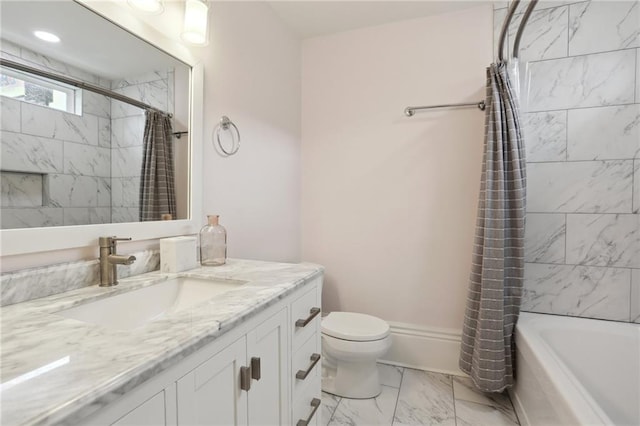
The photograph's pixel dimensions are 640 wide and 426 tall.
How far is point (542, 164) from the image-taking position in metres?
2.02

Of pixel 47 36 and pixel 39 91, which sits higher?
pixel 47 36

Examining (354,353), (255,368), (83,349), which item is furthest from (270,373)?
(354,353)

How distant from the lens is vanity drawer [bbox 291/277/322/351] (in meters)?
1.12

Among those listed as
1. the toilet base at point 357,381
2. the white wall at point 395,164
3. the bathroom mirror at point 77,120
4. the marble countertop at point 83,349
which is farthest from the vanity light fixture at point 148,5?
the toilet base at point 357,381

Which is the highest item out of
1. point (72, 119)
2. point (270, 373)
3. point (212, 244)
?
point (72, 119)

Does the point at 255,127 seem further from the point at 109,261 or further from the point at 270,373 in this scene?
the point at 270,373

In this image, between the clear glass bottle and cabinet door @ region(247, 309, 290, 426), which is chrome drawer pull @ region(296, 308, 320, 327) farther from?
the clear glass bottle

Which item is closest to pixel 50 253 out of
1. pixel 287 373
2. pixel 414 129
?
pixel 287 373

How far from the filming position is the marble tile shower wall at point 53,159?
859mm

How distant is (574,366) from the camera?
1716 millimetres

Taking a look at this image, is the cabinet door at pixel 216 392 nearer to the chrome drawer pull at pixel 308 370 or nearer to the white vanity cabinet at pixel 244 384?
the white vanity cabinet at pixel 244 384

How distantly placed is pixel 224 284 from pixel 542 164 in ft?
6.50

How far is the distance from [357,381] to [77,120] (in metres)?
1.82

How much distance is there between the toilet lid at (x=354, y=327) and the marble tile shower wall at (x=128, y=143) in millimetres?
1229
